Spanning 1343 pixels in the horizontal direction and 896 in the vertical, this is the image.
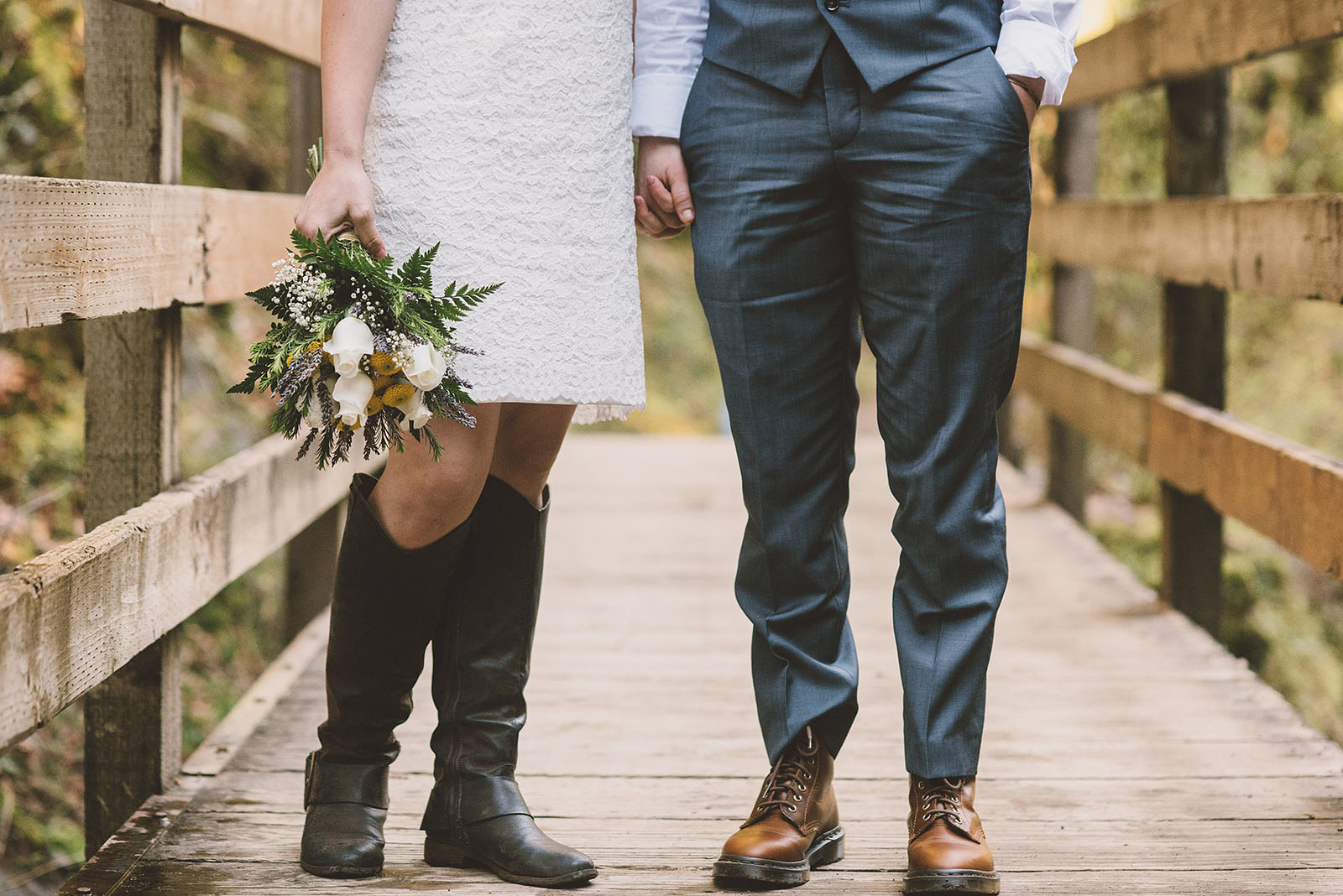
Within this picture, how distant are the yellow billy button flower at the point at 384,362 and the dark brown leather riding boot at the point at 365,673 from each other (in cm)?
27

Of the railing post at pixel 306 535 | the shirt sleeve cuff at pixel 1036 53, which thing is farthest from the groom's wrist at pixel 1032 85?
the railing post at pixel 306 535

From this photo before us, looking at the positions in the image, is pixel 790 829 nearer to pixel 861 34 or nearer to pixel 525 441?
pixel 525 441

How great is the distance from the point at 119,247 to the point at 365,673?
1.94ft

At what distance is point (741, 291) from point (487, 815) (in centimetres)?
70

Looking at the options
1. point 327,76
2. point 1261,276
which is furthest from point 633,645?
point 327,76

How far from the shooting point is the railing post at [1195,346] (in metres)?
2.91

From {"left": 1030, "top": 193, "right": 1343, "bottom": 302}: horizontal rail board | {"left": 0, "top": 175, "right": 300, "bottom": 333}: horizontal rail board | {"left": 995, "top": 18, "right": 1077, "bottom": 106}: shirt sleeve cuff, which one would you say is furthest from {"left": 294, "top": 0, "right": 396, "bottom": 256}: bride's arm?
{"left": 1030, "top": 193, "right": 1343, "bottom": 302}: horizontal rail board

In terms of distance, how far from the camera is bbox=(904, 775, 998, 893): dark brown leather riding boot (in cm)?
156

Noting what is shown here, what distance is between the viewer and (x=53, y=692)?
1416 mm

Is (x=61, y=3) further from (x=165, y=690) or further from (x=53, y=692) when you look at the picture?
(x=53, y=692)

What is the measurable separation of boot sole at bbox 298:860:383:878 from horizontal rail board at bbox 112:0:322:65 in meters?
0.97

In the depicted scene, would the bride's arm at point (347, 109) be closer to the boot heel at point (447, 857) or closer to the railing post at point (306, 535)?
the boot heel at point (447, 857)

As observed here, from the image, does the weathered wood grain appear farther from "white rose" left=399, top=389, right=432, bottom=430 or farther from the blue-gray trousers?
"white rose" left=399, top=389, right=432, bottom=430

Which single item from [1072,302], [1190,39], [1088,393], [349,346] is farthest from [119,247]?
[1072,302]
